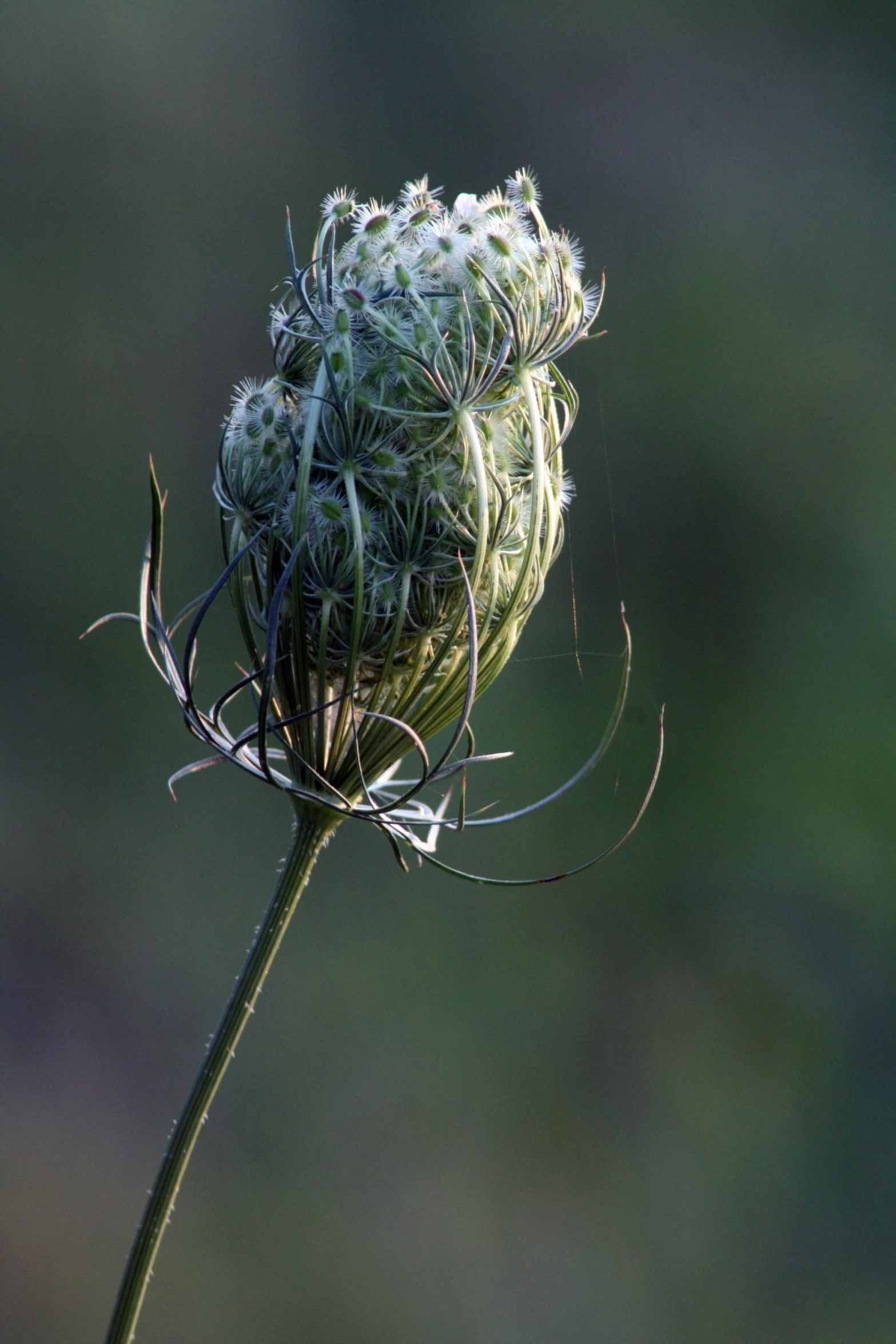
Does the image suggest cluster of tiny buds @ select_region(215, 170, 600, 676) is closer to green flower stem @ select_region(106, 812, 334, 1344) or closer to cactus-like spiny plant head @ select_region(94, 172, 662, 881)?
cactus-like spiny plant head @ select_region(94, 172, 662, 881)

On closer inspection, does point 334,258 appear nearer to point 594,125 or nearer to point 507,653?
point 507,653

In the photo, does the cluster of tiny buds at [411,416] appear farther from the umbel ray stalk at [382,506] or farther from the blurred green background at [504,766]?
the blurred green background at [504,766]

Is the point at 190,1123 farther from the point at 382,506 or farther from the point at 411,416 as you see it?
the point at 411,416

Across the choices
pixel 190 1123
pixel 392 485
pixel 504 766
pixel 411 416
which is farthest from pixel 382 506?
pixel 504 766

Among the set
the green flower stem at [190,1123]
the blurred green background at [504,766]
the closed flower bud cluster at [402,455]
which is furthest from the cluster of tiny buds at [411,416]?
the blurred green background at [504,766]

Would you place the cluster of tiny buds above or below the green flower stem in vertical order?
above

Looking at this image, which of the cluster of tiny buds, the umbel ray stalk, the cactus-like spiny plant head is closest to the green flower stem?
the umbel ray stalk
